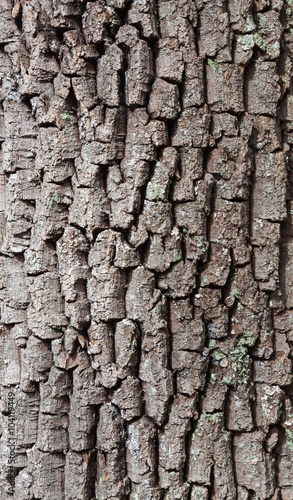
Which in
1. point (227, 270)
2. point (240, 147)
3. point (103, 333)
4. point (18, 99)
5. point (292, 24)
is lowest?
point (103, 333)

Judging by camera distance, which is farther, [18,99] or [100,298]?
[18,99]

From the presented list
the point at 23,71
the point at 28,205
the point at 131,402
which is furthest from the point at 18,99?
the point at 131,402

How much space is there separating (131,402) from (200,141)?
72 cm

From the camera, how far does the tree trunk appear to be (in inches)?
55.2

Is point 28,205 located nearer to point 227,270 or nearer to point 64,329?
point 64,329

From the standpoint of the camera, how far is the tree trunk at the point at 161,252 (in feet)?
4.60

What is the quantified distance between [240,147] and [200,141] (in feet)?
0.36

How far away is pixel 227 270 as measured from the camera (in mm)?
1415

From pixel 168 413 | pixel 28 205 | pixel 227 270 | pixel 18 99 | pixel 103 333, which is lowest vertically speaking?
pixel 168 413

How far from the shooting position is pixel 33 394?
151 cm

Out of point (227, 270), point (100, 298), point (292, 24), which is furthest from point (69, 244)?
point (292, 24)

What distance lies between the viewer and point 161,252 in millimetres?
1397

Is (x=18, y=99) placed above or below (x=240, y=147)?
above

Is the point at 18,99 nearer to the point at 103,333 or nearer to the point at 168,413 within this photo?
the point at 103,333
